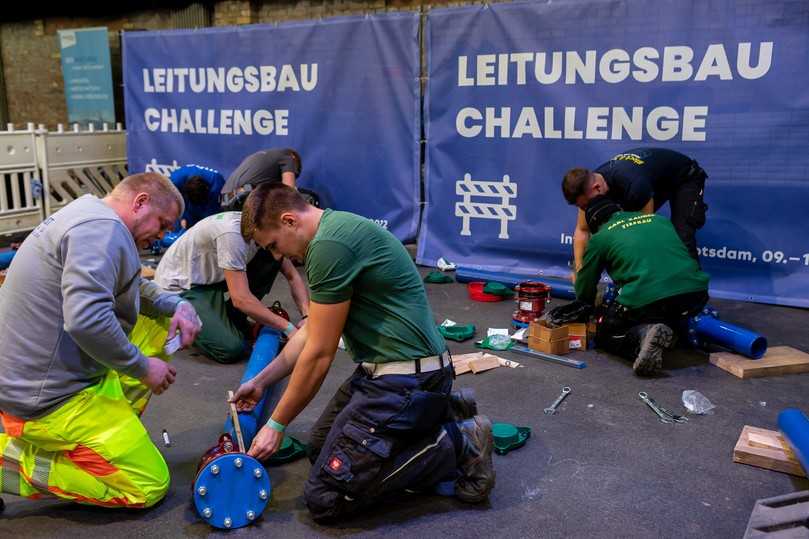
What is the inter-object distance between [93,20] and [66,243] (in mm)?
10202

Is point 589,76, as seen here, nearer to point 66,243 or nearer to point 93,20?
point 66,243

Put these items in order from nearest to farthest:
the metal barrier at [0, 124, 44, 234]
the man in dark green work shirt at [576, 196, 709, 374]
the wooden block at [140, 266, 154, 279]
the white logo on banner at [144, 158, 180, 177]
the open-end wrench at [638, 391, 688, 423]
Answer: the open-end wrench at [638, 391, 688, 423] → the man in dark green work shirt at [576, 196, 709, 374] → the wooden block at [140, 266, 154, 279] → the metal barrier at [0, 124, 44, 234] → the white logo on banner at [144, 158, 180, 177]

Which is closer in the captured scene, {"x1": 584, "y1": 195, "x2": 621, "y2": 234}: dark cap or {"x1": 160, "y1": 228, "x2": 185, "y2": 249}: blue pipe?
{"x1": 584, "y1": 195, "x2": 621, "y2": 234}: dark cap

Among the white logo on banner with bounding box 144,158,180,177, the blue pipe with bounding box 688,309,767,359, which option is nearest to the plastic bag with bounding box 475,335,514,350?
the blue pipe with bounding box 688,309,767,359

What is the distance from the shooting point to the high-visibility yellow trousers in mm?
2523

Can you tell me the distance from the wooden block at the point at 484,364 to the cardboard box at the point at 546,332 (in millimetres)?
324

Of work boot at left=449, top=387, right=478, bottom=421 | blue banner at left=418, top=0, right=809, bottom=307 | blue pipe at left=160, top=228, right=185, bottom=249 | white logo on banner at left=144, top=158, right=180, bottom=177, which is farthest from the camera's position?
white logo on banner at left=144, top=158, right=180, bottom=177

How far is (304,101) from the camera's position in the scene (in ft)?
22.5

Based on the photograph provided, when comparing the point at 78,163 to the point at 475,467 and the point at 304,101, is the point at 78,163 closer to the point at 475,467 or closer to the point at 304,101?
the point at 304,101

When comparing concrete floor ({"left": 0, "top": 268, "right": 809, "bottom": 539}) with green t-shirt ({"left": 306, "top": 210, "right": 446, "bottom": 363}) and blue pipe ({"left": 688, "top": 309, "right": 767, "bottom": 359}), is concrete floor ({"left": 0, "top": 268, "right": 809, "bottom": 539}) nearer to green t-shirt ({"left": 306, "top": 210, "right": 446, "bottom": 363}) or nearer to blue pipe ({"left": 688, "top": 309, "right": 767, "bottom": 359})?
blue pipe ({"left": 688, "top": 309, "right": 767, "bottom": 359})

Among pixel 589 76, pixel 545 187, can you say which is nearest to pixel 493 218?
pixel 545 187

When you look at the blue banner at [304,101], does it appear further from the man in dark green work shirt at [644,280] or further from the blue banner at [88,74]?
the man in dark green work shirt at [644,280]

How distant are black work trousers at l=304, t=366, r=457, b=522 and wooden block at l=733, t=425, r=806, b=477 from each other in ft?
4.15

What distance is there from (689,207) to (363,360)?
10.2 ft
